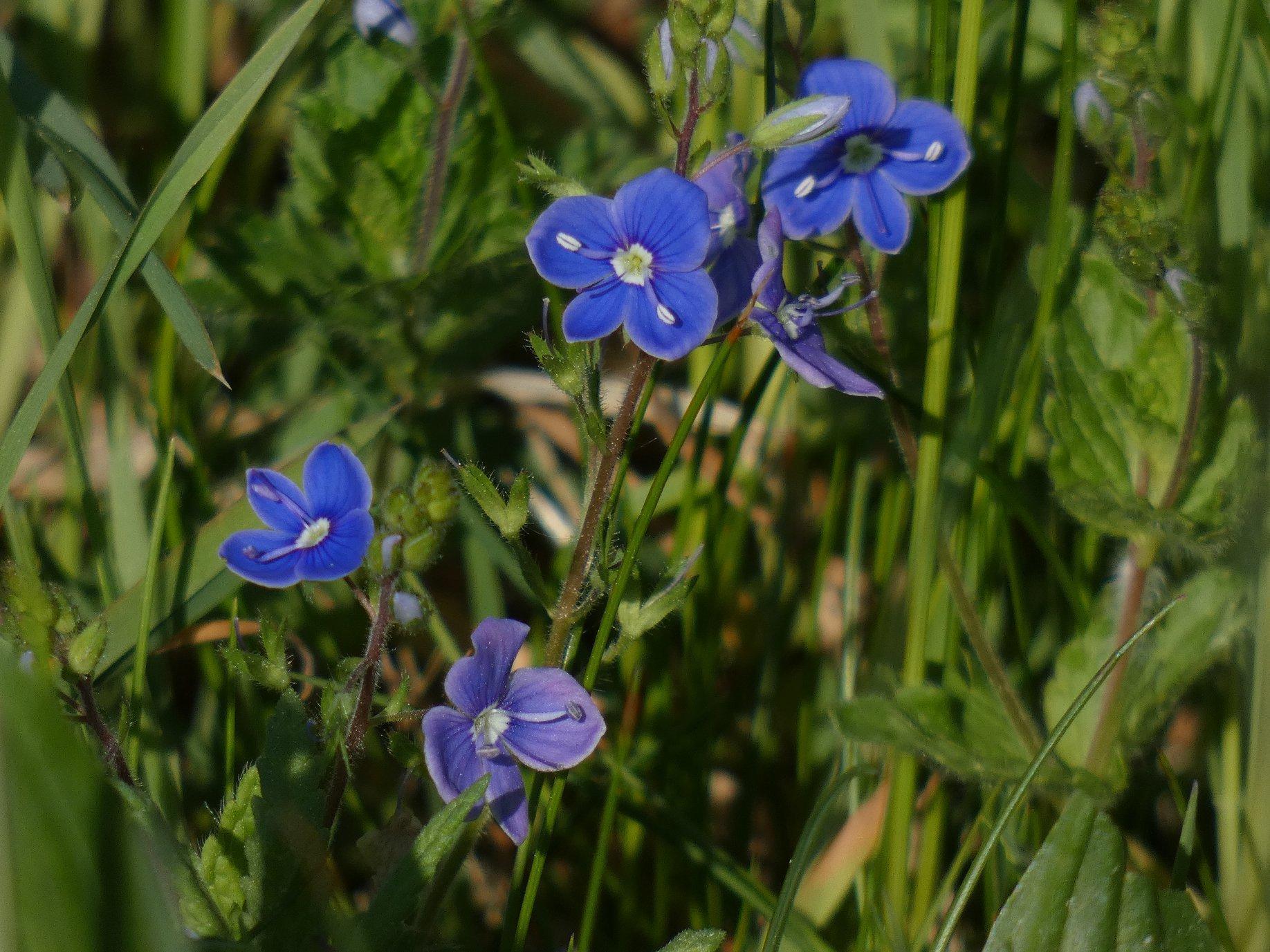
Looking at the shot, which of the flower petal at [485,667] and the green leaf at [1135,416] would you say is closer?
the flower petal at [485,667]

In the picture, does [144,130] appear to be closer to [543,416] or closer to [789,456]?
[543,416]

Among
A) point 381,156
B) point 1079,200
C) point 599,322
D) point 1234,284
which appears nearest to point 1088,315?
point 1234,284

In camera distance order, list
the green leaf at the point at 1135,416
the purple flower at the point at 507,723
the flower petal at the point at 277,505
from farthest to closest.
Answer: the green leaf at the point at 1135,416
the flower petal at the point at 277,505
the purple flower at the point at 507,723

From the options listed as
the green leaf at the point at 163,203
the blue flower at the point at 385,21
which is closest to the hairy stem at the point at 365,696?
the green leaf at the point at 163,203

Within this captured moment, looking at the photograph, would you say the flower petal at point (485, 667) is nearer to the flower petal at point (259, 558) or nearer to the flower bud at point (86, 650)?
the flower petal at point (259, 558)

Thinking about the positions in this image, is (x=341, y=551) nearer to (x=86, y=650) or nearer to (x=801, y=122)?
(x=86, y=650)

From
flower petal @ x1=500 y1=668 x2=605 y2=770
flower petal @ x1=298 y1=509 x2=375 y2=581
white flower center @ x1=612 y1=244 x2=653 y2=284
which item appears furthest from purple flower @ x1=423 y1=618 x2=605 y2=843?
white flower center @ x1=612 y1=244 x2=653 y2=284

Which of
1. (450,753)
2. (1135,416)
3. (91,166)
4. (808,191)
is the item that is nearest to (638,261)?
(808,191)

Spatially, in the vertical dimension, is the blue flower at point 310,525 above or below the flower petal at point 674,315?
below
